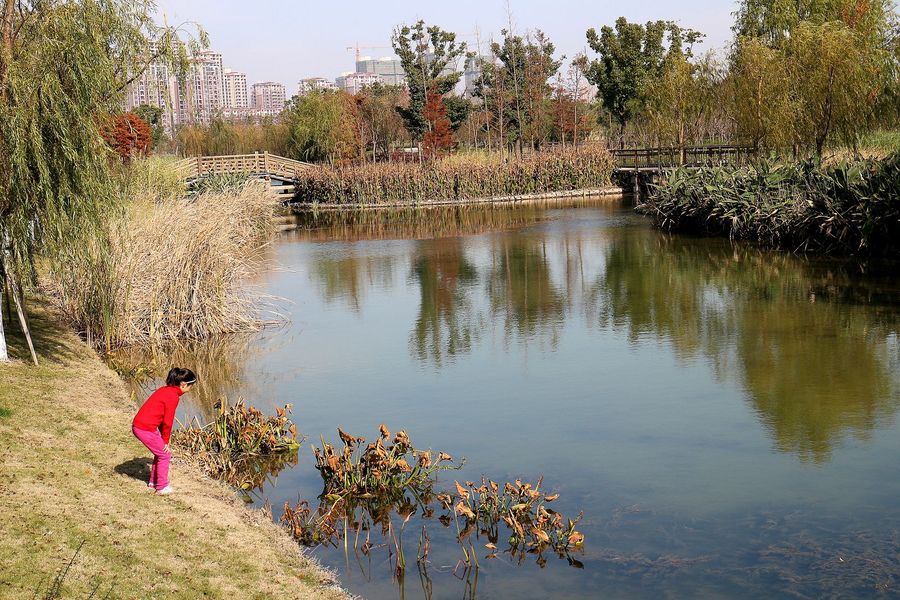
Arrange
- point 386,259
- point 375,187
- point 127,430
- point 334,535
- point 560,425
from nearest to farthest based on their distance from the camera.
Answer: point 334,535 → point 127,430 → point 560,425 → point 386,259 → point 375,187

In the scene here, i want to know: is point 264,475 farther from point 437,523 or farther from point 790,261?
point 790,261

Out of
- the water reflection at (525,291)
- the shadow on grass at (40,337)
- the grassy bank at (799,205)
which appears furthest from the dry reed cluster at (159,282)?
the grassy bank at (799,205)

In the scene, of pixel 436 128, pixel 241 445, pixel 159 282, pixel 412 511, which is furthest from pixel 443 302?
pixel 436 128

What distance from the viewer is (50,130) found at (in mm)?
10039

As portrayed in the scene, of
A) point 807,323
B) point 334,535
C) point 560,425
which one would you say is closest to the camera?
point 334,535

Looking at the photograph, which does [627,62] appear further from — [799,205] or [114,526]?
[114,526]

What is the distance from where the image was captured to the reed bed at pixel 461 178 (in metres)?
41.2

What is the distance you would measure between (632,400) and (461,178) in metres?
30.6

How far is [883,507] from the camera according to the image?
789 cm

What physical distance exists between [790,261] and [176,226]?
41.1 feet

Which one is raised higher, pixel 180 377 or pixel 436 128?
pixel 436 128

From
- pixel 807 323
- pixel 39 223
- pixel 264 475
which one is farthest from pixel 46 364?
pixel 807 323

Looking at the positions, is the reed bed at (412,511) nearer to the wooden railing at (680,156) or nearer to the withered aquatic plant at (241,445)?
the withered aquatic plant at (241,445)

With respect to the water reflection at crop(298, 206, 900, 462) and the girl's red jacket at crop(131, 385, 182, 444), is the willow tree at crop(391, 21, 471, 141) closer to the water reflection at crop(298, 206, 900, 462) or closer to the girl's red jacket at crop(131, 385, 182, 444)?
the water reflection at crop(298, 206, 900, 462)
